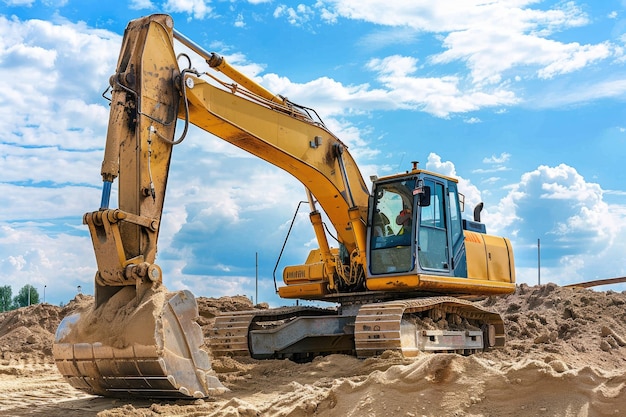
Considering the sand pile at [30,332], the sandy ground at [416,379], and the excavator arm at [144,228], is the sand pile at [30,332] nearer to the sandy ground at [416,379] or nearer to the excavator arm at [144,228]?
the sandy ground at [416,379]

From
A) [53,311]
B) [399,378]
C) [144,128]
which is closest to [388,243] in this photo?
[144,128]

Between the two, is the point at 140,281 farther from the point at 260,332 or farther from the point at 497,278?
the point at 497,278

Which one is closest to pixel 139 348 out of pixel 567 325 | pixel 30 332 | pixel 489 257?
pixel 489 257

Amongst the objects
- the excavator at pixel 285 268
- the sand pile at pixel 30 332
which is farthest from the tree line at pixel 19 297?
the excavator at pixel 285 268

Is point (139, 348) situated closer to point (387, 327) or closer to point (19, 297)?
point (387, 327)

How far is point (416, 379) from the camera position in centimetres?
577

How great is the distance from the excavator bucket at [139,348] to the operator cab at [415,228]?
3601 mm

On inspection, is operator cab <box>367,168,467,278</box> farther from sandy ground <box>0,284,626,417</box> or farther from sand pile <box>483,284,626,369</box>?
sand pile <box>483,284,626,369</box>

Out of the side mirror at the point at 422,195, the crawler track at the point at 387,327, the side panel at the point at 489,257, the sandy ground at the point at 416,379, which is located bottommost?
the sandy ground at the point at 416,379

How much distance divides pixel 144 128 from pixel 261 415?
3.60 meters

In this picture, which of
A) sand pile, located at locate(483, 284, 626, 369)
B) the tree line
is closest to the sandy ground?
sand pile, located at locate(483, 284, 626, 369)

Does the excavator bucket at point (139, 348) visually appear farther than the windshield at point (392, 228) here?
No

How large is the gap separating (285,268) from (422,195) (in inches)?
125

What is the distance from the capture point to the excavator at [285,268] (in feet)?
25.4
